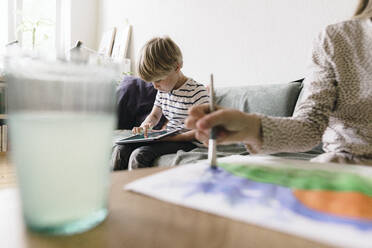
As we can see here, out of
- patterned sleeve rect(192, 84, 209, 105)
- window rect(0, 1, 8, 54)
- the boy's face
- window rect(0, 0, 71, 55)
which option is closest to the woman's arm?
patterned sleeve rect(192, 84, 209, 105)

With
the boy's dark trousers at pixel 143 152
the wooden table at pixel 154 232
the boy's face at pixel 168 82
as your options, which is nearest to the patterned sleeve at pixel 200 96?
the boy's face at pixel 168 82

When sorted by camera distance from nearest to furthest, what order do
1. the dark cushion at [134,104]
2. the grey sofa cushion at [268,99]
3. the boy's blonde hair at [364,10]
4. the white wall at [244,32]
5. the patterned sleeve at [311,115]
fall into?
the patterned sleeve at [311,115]
the boy's blonde hair at [364,10]
the grey sofa cushion at [268,99]
the white wall at [244,32]
the dark cushion at [134,104]

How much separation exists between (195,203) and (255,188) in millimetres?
85

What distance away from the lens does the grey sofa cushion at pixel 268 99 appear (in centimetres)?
140

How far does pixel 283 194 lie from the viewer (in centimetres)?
33

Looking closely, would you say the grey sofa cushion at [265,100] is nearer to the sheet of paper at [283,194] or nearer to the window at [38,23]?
the sheet of paper at [283,194]

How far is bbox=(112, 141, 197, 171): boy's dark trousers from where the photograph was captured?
1147 mm

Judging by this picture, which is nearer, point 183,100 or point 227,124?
point 227,124

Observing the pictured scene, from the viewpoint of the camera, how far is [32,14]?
3.50 meters

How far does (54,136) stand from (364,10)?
78 centimetres

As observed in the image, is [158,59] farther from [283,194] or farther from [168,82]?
[283,194]

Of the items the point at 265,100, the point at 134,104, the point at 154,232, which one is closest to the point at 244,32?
the point at 265,100

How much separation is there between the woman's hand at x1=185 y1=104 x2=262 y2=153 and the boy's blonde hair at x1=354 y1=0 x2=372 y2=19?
0.44 metres

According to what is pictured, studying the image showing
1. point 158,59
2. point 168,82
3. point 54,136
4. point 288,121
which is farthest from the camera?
point 168,82
